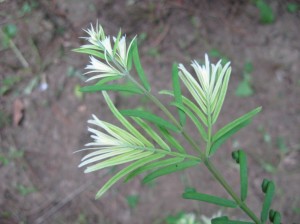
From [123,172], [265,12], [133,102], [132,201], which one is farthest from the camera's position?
[265,12]

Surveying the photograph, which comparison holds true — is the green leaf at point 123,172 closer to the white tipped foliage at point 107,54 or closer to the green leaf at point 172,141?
the green leaf at point 172,141

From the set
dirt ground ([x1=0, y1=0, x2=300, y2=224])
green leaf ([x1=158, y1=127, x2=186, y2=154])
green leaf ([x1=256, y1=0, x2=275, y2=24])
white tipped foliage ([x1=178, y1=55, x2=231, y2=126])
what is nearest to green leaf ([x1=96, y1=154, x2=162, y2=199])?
green leaf ([x1=158, y1=127, x2=186, y2=154])

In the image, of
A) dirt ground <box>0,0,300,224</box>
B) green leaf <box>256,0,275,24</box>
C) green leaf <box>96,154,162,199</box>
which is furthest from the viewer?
green leaf <box>256,0,275,24</box>

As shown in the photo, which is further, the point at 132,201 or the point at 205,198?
the point at 132,201

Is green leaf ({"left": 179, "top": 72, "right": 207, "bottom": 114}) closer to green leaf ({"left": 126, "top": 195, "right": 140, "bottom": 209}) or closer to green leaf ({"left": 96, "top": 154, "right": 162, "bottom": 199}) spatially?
green leaf ({"left": 96, "top": 154, "right": 162, "bottom": 199})

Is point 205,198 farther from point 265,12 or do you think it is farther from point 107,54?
point 265,12

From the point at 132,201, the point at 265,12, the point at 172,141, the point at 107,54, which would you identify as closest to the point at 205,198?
Result: the point at 172,141

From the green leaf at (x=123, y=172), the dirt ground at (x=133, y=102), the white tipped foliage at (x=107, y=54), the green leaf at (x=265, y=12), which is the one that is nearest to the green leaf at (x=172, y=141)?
the green leaf at (x=123, y=172)
